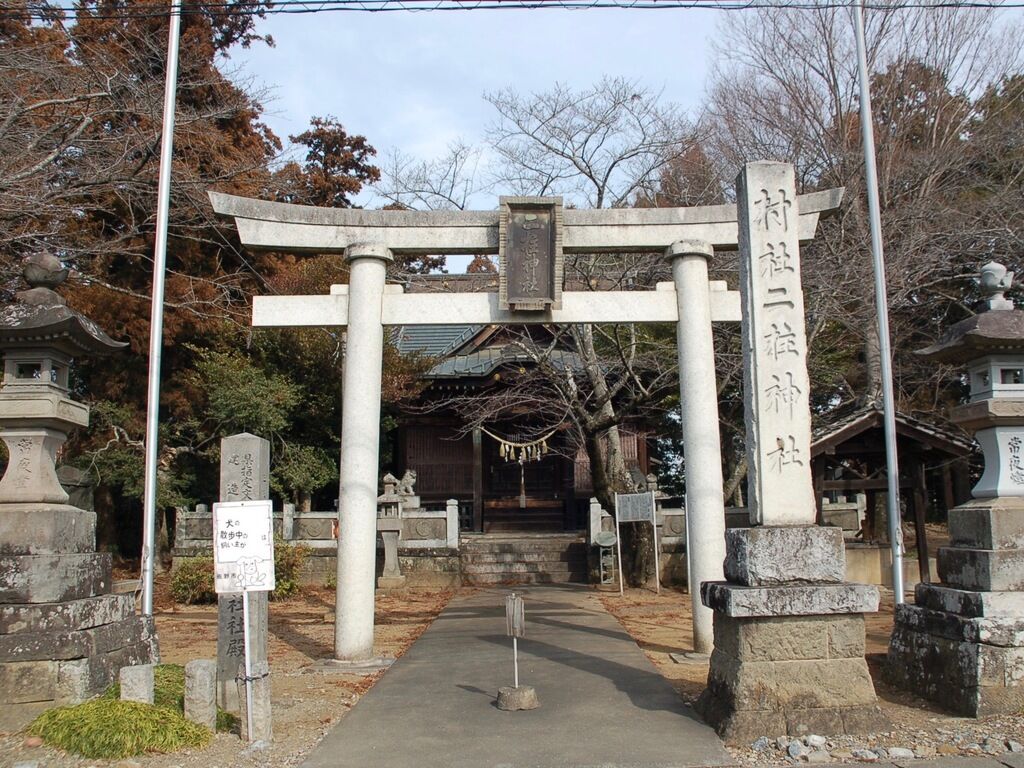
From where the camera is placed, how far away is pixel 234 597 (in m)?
6.93

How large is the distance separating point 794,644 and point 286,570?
12.4 meters

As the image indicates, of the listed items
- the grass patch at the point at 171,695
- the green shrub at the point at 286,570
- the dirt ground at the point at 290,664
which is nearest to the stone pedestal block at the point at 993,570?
the dirt ground at the point at 290,664

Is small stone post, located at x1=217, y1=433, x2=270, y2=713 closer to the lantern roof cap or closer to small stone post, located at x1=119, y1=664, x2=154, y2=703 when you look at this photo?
small stone post, located at x1=119, y1=664, x2=154, y2=703

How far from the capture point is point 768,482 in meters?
6.44

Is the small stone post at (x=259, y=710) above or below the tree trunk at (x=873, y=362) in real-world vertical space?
below

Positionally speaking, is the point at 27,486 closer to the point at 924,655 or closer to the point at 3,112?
the point at 3,112

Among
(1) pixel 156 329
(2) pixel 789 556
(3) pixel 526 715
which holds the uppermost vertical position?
(1) pixel 156 329

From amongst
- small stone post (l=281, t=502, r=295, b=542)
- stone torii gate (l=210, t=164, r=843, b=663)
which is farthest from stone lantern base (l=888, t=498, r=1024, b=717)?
small stone post (l=281, t=502, r=295, b=542)

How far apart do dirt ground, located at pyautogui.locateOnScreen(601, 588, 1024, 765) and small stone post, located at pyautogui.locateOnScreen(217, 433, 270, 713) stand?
396 cm

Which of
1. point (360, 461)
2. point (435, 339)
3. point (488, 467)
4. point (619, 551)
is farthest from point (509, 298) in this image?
point (435, 339)

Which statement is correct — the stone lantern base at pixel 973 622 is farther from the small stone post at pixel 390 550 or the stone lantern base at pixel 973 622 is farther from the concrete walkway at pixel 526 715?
the small stone post at pixel 390 550

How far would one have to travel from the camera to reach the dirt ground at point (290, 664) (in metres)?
5.70

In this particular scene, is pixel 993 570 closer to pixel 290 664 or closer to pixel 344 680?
pixel 344 680

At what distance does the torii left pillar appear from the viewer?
9031mm
